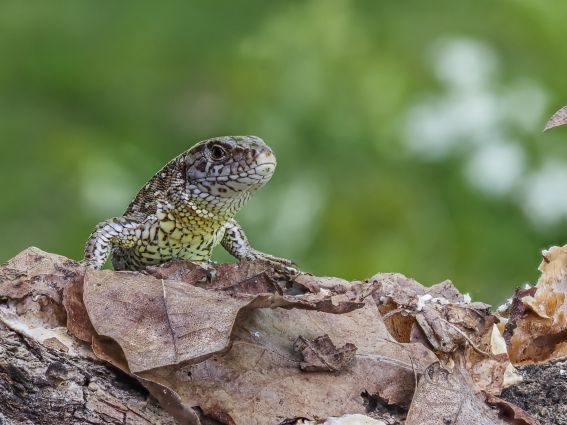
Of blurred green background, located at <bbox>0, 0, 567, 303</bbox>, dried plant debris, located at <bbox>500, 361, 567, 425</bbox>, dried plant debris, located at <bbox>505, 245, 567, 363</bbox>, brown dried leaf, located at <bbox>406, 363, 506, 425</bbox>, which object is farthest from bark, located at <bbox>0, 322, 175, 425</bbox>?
blurred green background, located at <bbox>0, 0, 567, 303</bbox>

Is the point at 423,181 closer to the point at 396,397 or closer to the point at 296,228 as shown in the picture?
the point at 296,228

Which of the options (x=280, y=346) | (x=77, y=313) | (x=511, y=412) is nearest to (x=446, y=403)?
(x=511, y=412)

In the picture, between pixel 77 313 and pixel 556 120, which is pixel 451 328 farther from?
pixel 77 313

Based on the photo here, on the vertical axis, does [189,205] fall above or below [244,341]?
above

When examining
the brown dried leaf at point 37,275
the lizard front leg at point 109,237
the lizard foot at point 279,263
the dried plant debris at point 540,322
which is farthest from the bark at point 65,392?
the lizard front leg at point 109,237

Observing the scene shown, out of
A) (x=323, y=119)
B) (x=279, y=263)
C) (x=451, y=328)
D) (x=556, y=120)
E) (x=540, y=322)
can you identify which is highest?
(x=323, y=119)

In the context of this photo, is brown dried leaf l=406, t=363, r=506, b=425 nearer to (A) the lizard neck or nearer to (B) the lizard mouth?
(B) the lizard mouth
